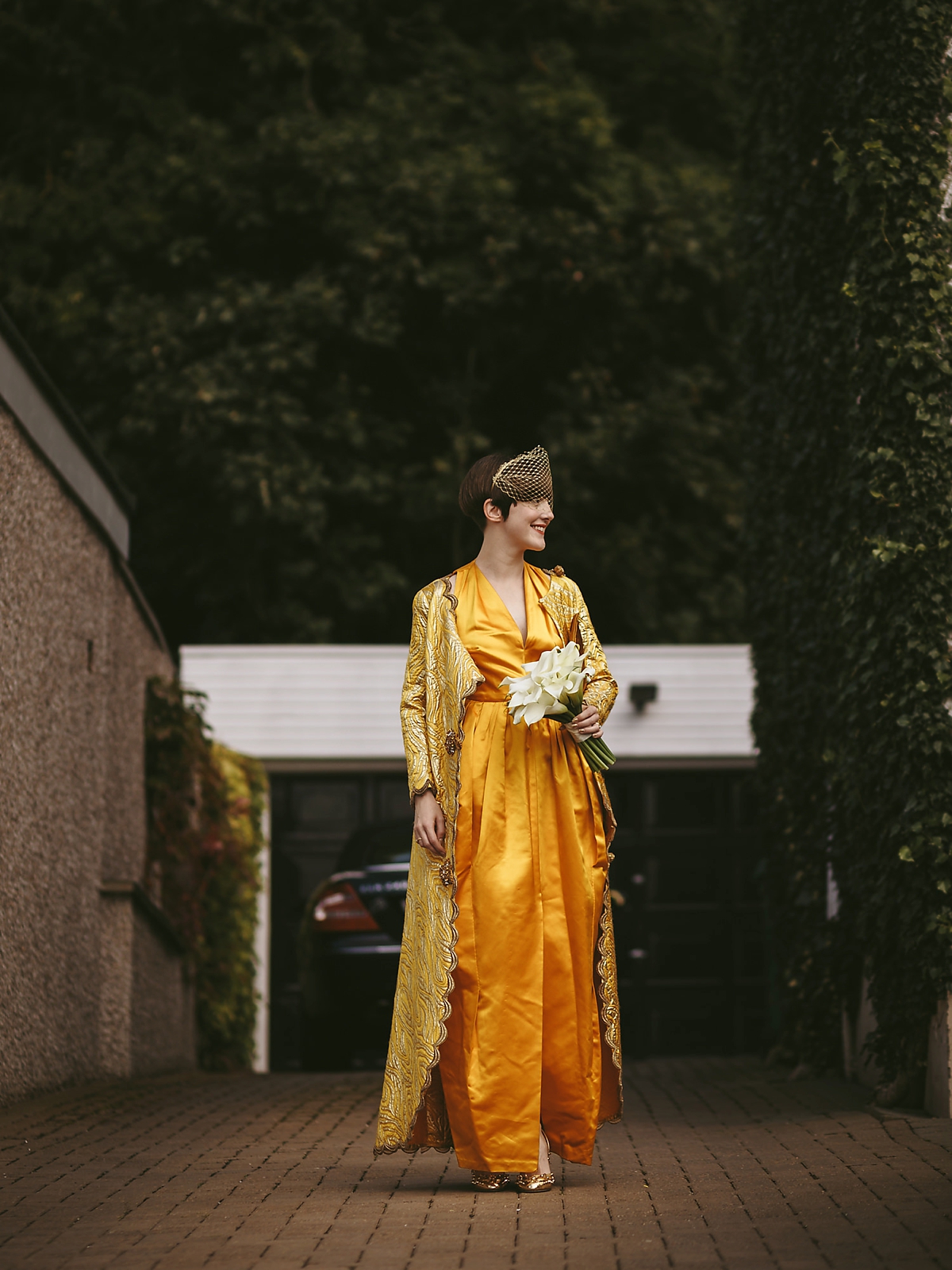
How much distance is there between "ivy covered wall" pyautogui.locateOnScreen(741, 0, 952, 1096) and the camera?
6066 mm

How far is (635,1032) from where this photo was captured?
13.9 metres

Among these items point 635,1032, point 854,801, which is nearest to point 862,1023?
point 854,801

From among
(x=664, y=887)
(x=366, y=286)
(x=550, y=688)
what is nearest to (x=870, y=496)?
(x=550, y=688)

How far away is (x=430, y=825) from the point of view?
4.64 metres

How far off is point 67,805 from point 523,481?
3.69m

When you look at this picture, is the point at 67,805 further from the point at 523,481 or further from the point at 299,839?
the point at 299,839

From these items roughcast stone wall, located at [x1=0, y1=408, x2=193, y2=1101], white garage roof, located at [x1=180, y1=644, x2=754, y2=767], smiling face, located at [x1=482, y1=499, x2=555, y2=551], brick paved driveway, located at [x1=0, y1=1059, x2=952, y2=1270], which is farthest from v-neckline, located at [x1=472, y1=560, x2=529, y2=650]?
white garage roof, located at [x1=180, y1=644, x2=754, y2=767]

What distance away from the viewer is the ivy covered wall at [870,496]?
6.07 m

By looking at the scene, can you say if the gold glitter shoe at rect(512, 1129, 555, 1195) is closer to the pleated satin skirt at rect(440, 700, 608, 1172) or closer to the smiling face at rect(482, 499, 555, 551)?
the pleated satin skirt at rect(440, 700, 608, 1172)

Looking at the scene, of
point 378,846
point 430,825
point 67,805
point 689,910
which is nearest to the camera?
point 430,825

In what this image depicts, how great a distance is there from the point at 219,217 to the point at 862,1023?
14.7m

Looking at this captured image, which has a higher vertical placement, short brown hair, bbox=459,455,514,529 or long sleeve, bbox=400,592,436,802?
short brown hair, bbox=459,455,514,529

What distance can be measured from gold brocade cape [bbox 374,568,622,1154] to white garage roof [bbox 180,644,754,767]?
347 inches

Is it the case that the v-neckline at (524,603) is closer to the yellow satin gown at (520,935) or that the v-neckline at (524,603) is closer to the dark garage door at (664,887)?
the yellow satin gown at (520,935)
